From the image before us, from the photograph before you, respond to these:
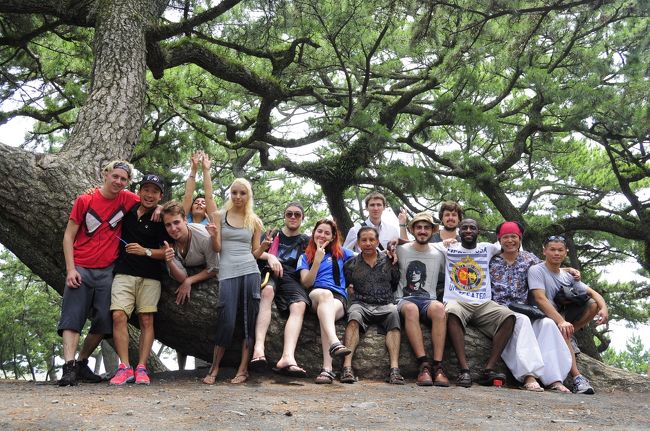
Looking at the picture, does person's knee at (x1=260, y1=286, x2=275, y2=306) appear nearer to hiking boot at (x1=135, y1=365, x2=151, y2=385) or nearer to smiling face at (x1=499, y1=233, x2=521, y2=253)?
hiking boot at (x1=135, y1=365, x2=151, y2=385)

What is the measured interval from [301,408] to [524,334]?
8.11 ft

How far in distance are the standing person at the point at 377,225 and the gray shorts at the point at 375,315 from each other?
0.85 m

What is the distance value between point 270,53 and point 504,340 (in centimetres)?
523

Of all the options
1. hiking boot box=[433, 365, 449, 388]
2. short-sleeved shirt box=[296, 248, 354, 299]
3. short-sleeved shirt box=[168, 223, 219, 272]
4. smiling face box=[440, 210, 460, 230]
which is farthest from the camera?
smiling face box=[440, 210, 460, 230]

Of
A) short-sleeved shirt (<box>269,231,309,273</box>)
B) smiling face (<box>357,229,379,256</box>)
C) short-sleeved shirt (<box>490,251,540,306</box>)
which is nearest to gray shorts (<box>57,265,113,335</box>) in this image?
short-sleeved shirt (<box>269,231,309,273</box>)

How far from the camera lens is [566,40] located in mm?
8781

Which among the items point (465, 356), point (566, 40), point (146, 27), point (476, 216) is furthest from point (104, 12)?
point (476, 216)

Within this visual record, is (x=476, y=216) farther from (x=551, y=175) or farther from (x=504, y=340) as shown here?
(x=504, y=340)

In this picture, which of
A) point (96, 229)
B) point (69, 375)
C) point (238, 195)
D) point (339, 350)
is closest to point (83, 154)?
point (96, 229)

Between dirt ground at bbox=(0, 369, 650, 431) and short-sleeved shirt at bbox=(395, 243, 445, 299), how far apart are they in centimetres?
99

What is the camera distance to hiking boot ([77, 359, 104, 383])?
15.4 ft

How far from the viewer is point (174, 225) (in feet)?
16.2

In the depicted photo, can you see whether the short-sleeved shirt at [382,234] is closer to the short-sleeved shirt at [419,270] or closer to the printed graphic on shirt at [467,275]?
the short-sleeved shirt at [419,270]

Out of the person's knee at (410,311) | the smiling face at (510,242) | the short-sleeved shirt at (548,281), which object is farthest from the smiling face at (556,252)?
the person's knee at (410,311)
